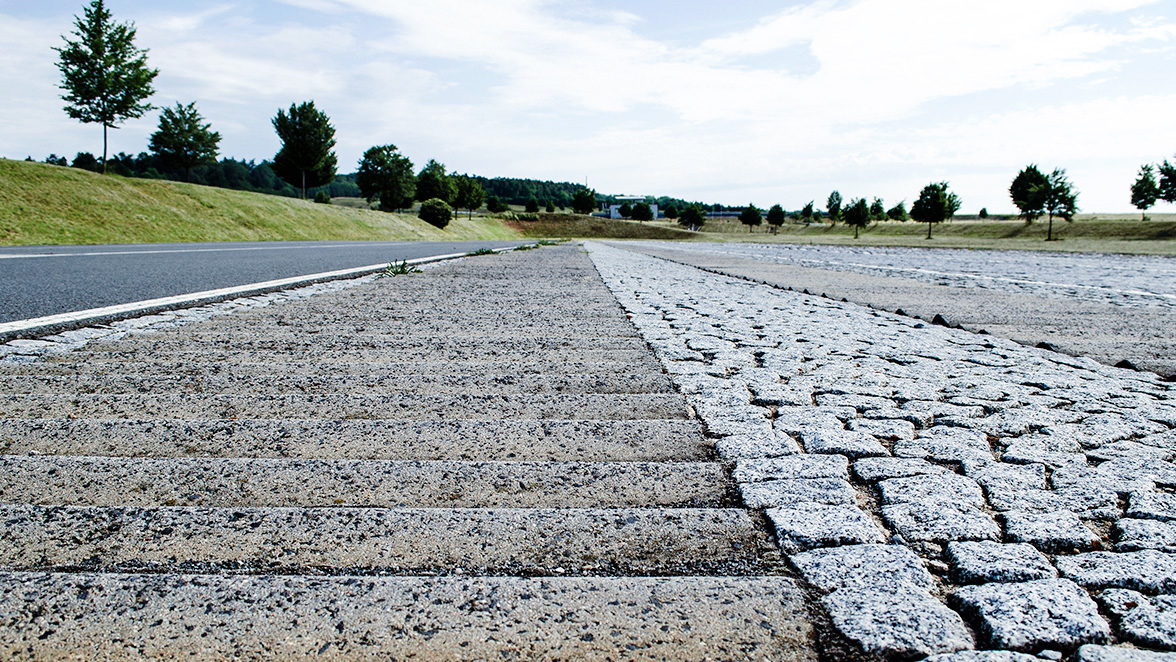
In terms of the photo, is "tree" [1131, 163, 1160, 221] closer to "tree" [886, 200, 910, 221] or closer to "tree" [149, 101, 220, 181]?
"tree" [886, 200, 910, 221]

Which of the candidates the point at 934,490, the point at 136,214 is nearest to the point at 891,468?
the point at 934,490

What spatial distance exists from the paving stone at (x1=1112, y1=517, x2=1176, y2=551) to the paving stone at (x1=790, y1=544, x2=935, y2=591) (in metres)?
0.49

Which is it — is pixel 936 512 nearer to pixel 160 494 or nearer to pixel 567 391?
pixel 567 391

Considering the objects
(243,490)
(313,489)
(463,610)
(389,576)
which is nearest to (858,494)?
(463,610)

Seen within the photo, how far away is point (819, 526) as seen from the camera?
149 cm

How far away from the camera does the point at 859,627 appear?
1125 millimetres

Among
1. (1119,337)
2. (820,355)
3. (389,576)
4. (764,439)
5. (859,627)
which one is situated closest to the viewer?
(859,627)

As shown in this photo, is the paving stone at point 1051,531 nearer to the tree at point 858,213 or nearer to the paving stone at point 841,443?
the paving stone at point 841,443

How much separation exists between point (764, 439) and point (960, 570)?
0.81 m

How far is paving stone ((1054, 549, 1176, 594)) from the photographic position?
1.26m

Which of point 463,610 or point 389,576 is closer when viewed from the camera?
Result: point 463,610

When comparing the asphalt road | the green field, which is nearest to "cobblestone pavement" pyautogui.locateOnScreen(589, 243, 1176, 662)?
the asphalt road

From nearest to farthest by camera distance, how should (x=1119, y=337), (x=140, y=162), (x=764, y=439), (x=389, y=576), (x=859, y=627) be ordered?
(x=859, y=627)
(x=389, y=576)
(x=764, y=439)
(x=1119, y=337)
(x=140, y=162)

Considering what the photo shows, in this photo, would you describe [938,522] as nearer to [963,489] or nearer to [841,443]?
[963,489]
